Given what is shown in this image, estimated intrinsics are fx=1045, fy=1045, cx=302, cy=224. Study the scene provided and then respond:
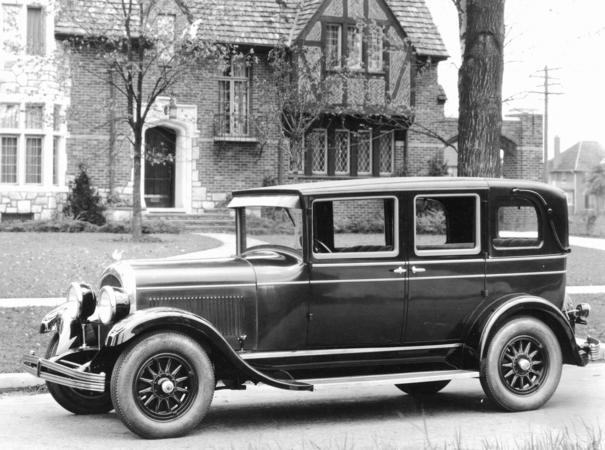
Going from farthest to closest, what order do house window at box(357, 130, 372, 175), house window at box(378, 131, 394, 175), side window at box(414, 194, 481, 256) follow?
house window at box(378, 131, 394, 175)
house window at box(357, 130, 372, 175)
side window at box(414, 194, 481, 256)

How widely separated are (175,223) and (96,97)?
4.13 metres

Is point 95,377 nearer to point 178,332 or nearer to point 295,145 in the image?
point 178,332

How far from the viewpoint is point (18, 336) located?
10.9 meters

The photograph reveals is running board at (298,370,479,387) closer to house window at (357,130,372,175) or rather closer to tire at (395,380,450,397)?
tire at (395,380,450,397)

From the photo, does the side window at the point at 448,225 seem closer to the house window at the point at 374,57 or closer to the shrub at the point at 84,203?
the shrub at the point at 84,203

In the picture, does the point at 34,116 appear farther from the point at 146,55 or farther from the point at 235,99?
the point at 235,99

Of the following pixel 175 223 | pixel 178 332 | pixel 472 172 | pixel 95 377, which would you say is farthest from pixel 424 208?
pixel 175 223

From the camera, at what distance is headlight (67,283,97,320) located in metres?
7.53

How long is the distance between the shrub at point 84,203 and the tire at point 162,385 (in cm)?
2032

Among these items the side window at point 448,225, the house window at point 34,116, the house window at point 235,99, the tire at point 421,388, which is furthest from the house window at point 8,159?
the side window at point 448,225

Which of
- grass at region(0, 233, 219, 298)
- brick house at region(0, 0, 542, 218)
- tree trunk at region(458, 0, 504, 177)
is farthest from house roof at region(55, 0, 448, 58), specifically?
tree trunk at region(458, 0, 504, 177)

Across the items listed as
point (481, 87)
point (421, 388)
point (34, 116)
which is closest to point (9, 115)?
point (34, 116)

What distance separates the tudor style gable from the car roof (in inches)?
861

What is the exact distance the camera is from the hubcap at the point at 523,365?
25.6ft
